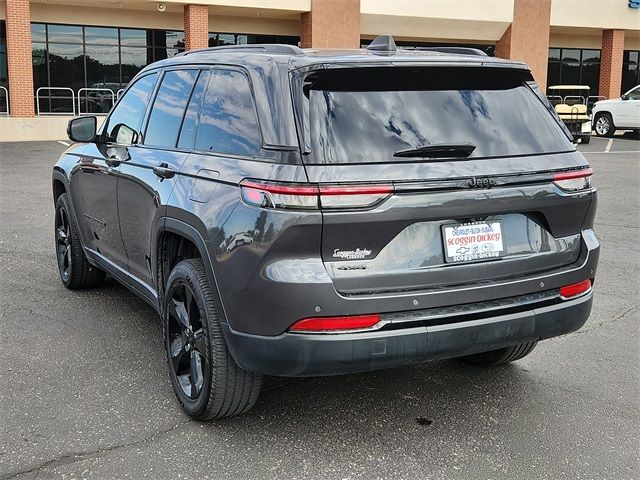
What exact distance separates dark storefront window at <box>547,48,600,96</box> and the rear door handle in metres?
33.5

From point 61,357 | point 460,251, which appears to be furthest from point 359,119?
point 61,357

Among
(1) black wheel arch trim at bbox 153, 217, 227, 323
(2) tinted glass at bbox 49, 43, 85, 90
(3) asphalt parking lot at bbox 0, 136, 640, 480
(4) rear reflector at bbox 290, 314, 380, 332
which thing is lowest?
(3) asphalt parking lot at bbox 0, 136, 640, 480

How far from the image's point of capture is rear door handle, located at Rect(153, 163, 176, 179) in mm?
3944

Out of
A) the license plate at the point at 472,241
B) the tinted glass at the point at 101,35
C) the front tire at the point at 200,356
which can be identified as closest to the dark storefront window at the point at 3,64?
the tinted glass at the point at 101,35

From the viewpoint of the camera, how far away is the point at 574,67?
3525 cm

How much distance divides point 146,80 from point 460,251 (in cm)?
268

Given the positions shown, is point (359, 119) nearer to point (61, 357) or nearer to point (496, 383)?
point (496, 383)

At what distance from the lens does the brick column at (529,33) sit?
99.1 ft

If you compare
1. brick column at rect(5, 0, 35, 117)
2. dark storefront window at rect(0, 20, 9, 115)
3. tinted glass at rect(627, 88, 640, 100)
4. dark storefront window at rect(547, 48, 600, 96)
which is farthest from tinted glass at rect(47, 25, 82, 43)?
dark storefront window at rect(547, 48, 600, 96)

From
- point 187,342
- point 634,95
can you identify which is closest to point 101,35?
point 634,95

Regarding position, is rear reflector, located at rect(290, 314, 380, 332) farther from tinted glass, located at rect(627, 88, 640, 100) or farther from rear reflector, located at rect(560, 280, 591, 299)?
tinted glass, located at rect(627, 88, 640, 100)

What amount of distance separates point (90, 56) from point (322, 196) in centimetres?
2654

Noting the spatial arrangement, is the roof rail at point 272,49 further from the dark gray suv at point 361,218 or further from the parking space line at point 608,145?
the parking space line at point 608,145

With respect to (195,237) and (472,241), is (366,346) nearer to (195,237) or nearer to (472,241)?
(472,241)
